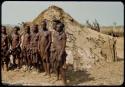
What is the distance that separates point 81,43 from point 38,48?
2862 mm

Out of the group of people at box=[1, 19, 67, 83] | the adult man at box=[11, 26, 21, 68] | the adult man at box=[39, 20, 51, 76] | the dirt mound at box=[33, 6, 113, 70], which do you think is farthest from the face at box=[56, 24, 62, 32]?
the dirt mound at box=[33, 6, 113, 70]

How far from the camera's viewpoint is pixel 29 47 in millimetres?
11859

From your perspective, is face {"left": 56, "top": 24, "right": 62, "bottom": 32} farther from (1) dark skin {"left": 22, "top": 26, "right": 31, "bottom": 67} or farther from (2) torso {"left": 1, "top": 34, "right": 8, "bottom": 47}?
(2) torso {"left": 1, "top": 34, "right": 8, "bottom": 47}

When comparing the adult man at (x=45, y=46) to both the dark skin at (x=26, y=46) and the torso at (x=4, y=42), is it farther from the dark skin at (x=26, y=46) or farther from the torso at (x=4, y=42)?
the torso at (x=4, y=42)

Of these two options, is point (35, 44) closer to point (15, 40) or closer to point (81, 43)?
point (15, 40)

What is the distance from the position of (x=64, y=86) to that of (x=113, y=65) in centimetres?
349

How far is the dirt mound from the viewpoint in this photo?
1320cm

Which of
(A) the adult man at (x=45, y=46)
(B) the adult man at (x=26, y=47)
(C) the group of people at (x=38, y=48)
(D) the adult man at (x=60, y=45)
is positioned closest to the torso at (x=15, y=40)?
(C) the group of people at (x=38, y=48)

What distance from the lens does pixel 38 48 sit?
11.5 m

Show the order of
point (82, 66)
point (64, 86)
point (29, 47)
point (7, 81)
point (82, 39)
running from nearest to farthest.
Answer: point (64, 86) → point (7, 81) → point (29, 47) → point (82, 66) → point (82, 39)

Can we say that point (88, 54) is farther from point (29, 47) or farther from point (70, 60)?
point (29, 47)

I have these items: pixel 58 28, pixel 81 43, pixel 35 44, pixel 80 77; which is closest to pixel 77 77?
pixel 80 77

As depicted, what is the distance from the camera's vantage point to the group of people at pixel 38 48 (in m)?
10.1

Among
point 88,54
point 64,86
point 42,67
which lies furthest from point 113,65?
point 64,86
